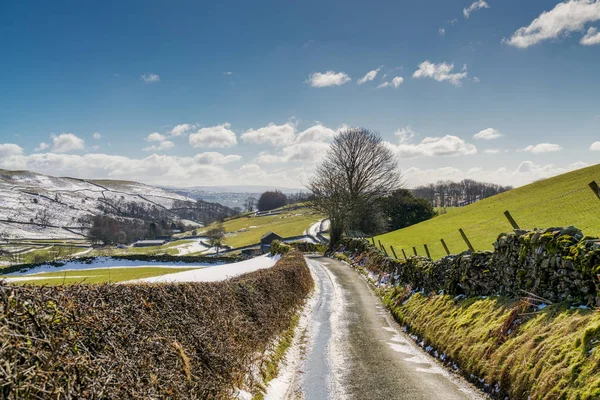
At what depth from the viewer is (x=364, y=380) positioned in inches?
332

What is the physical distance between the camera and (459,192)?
472ft

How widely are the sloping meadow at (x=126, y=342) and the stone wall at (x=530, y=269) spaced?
23.1ft

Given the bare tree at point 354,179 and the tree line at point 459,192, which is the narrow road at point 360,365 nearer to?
the bare tree at point 354,179

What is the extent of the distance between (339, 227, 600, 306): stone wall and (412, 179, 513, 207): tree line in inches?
5162

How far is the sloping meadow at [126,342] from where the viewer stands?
3.16m

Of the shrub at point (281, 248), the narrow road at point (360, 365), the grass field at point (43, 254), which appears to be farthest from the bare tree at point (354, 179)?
the grass field at point (43, 254)

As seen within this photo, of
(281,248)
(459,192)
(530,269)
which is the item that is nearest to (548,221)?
(530,269)

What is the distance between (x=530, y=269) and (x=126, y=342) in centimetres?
907

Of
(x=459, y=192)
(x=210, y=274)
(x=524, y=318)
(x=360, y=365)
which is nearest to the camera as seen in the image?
(x=524, y=318)

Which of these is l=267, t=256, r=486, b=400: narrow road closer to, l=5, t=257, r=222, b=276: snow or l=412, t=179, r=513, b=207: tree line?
l=5, t=257, r=222, b=276: snow

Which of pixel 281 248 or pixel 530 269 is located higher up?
pixel 530 269

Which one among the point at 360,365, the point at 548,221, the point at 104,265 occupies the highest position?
the point at 548,221

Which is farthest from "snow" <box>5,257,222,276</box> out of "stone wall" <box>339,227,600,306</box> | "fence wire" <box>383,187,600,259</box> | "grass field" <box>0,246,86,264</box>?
"grass field" <box>0,246,86,264</box>

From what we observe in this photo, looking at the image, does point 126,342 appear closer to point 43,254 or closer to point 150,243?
point 43,254
